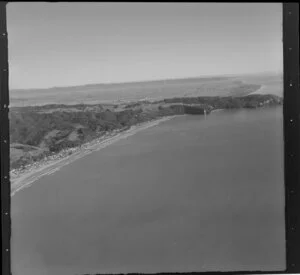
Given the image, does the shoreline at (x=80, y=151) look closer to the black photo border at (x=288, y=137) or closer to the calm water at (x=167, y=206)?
the calm water at (x=167, y=206)

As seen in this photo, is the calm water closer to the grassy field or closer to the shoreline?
the shoreline

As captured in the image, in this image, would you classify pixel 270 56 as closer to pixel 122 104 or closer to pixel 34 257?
pixel 122 104

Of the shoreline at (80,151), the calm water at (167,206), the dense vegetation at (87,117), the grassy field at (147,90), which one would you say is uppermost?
the grassy field at (147,90)

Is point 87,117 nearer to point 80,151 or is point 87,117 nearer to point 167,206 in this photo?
point 80,151

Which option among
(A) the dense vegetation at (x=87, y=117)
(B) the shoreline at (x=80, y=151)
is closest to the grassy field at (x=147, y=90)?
(A) the dense vegetation at (x=87, y=117)

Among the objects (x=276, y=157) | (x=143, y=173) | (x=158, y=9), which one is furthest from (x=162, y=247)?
(x=158, y=9)

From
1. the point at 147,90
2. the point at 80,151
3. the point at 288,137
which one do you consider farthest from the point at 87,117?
the point at 288,137
